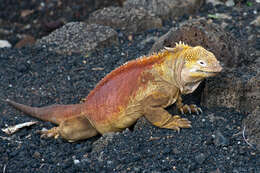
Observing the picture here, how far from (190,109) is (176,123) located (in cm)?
40

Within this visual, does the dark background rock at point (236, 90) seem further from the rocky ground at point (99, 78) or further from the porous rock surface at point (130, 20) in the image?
the porous rock surface at point (130, 20)

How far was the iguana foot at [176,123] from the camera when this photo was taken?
5375 mm

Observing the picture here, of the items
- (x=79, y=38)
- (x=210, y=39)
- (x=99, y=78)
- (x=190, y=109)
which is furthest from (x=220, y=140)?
(x=79, y=38)

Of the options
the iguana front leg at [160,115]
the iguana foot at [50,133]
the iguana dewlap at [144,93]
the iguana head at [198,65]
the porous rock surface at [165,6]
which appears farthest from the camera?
the porous rock surface at [165,6]

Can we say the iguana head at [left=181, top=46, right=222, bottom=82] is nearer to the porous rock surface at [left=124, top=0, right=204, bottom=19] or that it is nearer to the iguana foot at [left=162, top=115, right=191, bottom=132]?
the iguana foot at [left=162, top=115, right=191, bottom=132]

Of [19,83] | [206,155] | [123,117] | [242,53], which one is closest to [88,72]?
[19,83]

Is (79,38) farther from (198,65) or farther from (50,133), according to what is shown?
(198,65)

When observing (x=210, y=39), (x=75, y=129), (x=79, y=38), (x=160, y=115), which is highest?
(x=210, y=39)

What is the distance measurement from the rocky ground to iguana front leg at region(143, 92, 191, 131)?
10cm

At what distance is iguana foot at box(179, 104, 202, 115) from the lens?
5688 mm

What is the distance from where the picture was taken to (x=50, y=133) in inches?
239

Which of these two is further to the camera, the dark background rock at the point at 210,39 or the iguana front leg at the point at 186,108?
the dark background rock at the point at 210,39

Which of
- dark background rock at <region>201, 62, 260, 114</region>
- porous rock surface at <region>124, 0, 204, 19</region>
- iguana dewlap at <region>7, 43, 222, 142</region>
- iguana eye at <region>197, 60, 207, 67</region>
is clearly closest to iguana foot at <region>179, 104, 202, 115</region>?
A: iguana dewlap at <region>7, 43, 222, 142</region>

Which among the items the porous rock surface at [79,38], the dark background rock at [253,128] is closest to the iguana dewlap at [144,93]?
the dark background rock at [253,128]
